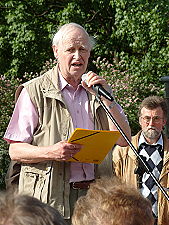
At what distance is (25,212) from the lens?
1601 millimetres

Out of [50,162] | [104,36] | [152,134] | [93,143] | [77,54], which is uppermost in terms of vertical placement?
[104,36]

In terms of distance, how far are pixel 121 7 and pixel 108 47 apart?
1.34 metres

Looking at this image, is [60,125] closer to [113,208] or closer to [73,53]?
[73,53]

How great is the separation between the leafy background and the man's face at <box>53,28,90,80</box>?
7155 millimetres

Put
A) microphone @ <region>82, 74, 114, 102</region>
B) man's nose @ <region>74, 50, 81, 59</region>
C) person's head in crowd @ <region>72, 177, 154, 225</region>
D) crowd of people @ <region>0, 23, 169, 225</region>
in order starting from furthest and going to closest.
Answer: man's nose @ <region>74, 50, 81, 59</region> < crowd of people @ <region>0, 23, 169, 225</region> < microphone @ <region>82, 74, 114, 102</region> < person's head in crowd @ <region>72, 177, 154, 225</region>

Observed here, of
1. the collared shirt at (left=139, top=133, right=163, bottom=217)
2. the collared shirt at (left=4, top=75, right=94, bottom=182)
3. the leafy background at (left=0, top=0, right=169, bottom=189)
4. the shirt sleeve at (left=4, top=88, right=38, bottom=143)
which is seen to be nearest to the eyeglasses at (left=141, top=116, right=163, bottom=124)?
the collared shirt at (left=139, top=133, right=163, bottom=217)

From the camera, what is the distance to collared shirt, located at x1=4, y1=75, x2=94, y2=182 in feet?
13.0

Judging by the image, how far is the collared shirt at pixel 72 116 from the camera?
3.97 meters

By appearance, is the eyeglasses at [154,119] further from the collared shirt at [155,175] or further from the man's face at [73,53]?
the man's face at [73,53]

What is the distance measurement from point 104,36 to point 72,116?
36.4ft

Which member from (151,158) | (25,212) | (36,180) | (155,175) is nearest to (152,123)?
(151,158)

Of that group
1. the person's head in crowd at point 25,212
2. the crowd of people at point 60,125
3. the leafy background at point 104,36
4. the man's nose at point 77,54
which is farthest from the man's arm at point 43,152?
the leafy background at point 104,36

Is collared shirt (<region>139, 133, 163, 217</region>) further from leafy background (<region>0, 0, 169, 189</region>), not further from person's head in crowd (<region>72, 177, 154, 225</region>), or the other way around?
leafy background (<region>0, 0, 169, 189</region>)

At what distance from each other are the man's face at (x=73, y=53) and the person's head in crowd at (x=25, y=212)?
242 cm
